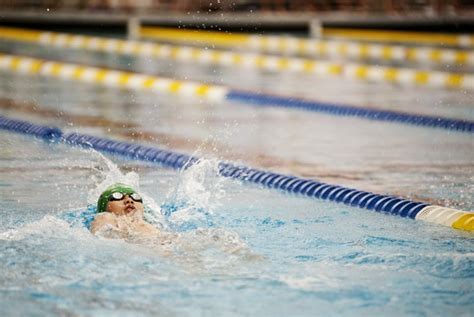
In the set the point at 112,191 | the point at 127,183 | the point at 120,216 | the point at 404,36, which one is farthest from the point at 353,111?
the point at 404,36

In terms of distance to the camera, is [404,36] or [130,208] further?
[404,36]

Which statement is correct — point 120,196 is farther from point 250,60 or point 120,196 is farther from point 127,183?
point 250,60

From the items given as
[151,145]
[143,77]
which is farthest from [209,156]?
[143,77]

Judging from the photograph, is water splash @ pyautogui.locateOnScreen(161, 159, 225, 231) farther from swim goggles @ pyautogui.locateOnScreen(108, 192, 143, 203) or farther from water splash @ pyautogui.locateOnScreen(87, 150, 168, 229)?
swim goggles @ pyautogui.locateOnScreen(108, 192, 143, 203)

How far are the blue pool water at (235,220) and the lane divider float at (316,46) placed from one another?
3.14m

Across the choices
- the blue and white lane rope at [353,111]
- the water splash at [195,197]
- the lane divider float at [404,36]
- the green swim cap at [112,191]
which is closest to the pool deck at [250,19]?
the lane divider float at [404,36]

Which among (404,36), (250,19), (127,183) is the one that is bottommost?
(127,183)

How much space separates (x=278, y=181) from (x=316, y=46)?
824cm

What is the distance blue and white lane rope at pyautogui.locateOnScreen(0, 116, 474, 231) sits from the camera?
549 centimetres

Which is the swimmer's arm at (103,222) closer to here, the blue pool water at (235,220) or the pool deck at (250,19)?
the blue pool water at (235,220)

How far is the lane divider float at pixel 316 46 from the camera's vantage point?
43.6 feet

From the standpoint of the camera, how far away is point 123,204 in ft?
16.4

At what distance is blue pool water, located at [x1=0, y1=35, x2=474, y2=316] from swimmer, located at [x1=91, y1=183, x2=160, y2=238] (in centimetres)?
7

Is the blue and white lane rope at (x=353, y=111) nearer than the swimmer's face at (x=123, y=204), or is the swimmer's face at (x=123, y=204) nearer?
the swimmer's face at (x=123, y=204)
